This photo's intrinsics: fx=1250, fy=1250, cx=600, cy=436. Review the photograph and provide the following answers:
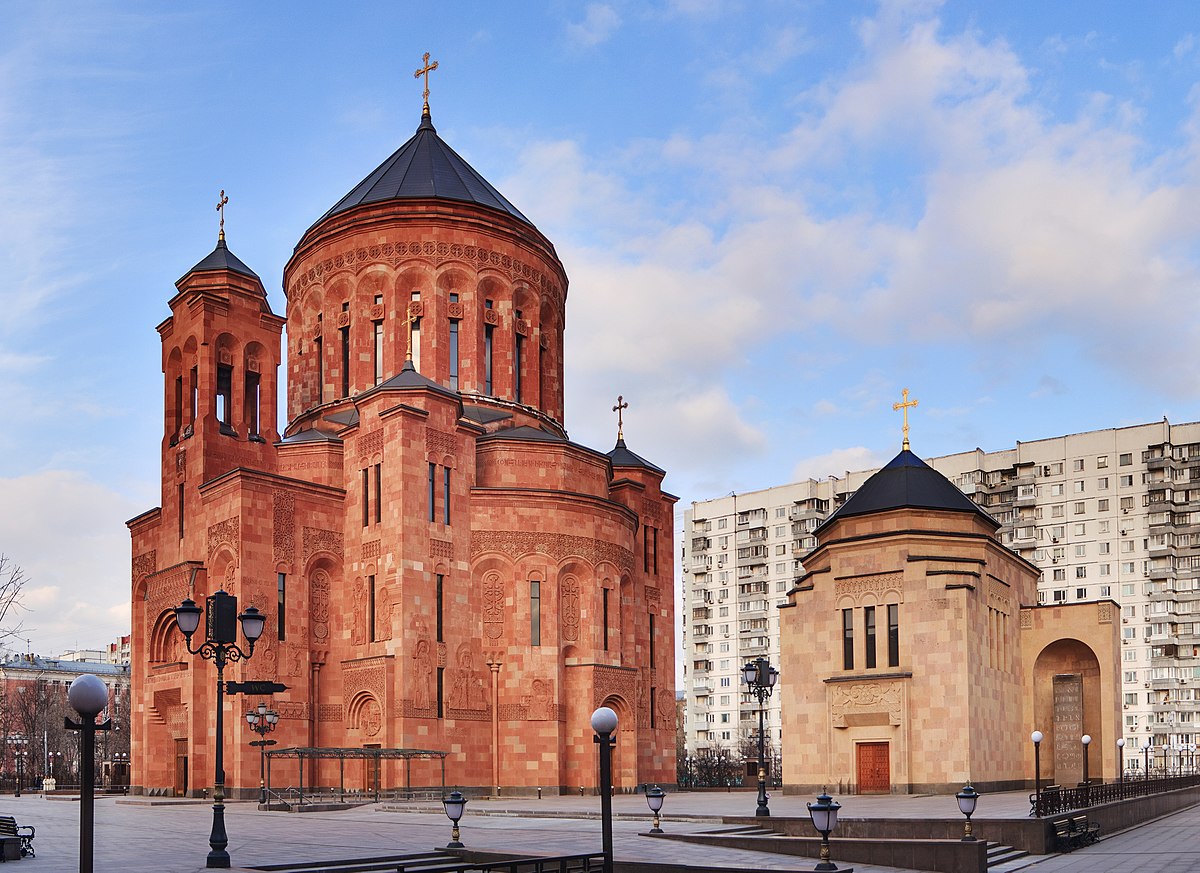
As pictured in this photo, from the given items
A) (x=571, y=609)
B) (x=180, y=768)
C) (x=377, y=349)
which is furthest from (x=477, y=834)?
(x=377, y=349)

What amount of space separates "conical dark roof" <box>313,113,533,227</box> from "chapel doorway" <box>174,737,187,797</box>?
19150 mm

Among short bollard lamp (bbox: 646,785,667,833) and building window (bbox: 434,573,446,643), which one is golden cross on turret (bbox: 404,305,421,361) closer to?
building window (bbox: 434,573,446,643)

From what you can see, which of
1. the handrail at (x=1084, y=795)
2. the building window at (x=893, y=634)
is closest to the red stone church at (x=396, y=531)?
the building window at (x=893, y=634)

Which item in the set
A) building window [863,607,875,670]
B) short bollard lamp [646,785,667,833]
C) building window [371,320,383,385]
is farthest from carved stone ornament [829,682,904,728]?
building window [371,320,383,385]

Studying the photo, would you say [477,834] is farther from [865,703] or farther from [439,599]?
[865,703]

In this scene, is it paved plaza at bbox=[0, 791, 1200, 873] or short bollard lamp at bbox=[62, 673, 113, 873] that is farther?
paved plaza at bbox=[0, 791, 1200, 873]

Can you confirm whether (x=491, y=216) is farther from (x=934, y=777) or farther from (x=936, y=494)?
(x=934, y=777)

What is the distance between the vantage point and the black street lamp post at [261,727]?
113ft

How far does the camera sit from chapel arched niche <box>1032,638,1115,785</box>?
41.1m

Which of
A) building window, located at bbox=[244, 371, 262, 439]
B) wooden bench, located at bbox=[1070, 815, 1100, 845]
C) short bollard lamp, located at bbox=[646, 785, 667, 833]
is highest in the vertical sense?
building window, located at bbox=[244, 371, 262, 439]

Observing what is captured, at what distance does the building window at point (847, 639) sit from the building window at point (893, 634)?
3.90 ft

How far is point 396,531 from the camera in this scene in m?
36.9

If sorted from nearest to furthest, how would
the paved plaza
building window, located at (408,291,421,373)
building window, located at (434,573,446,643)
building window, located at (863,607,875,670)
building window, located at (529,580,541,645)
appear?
the paved plaza
building window, located at (863,607,875,670)
building window, located at (434,573,446,643)
building window, located at (529,580,541,645)
building window, located at (408,291,421,373)

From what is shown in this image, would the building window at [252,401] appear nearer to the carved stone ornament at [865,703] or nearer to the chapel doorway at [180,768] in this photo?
the chapel doorway at [180,768]
